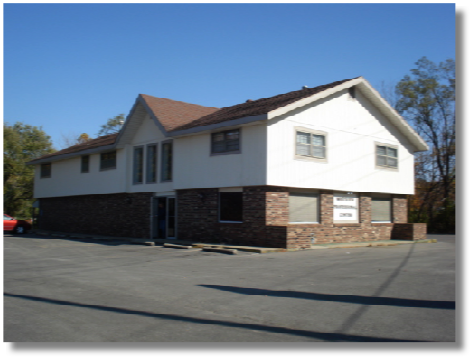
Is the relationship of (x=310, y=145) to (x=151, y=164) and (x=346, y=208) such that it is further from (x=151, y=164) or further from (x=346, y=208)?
(x=151, y=164)

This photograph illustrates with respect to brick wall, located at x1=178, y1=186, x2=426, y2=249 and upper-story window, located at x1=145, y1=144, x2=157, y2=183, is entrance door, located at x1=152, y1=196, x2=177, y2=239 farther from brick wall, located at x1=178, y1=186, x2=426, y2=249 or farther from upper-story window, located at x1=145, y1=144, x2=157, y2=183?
upper-story window, located at x1=145, y1=144, x2=157, y2=183

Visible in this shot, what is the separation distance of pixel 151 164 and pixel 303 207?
26.9 feet

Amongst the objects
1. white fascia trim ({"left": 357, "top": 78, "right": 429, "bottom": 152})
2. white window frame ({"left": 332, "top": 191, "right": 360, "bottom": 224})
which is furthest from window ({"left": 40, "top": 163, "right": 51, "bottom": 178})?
white fascia trim ({"left": 357, "top": 78, "right": 429, "bottom": 152})

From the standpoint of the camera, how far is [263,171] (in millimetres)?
17766

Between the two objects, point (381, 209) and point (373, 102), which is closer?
point (373, 102)

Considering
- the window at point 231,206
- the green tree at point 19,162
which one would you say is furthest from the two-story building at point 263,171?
the green tree at point 19,162

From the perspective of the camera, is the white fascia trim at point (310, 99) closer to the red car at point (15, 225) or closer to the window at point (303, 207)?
the window at point (303, 207)

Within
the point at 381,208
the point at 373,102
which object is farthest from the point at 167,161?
the point at 381,208

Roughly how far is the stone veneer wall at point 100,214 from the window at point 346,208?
8970 mm

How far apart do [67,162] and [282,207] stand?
1719 cm

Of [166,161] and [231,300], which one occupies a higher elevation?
[166,161]

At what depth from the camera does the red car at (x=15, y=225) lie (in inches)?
1137

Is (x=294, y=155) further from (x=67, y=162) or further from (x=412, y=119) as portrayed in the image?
(x=412, y=119)

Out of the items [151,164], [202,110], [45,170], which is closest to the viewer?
[151,164]
